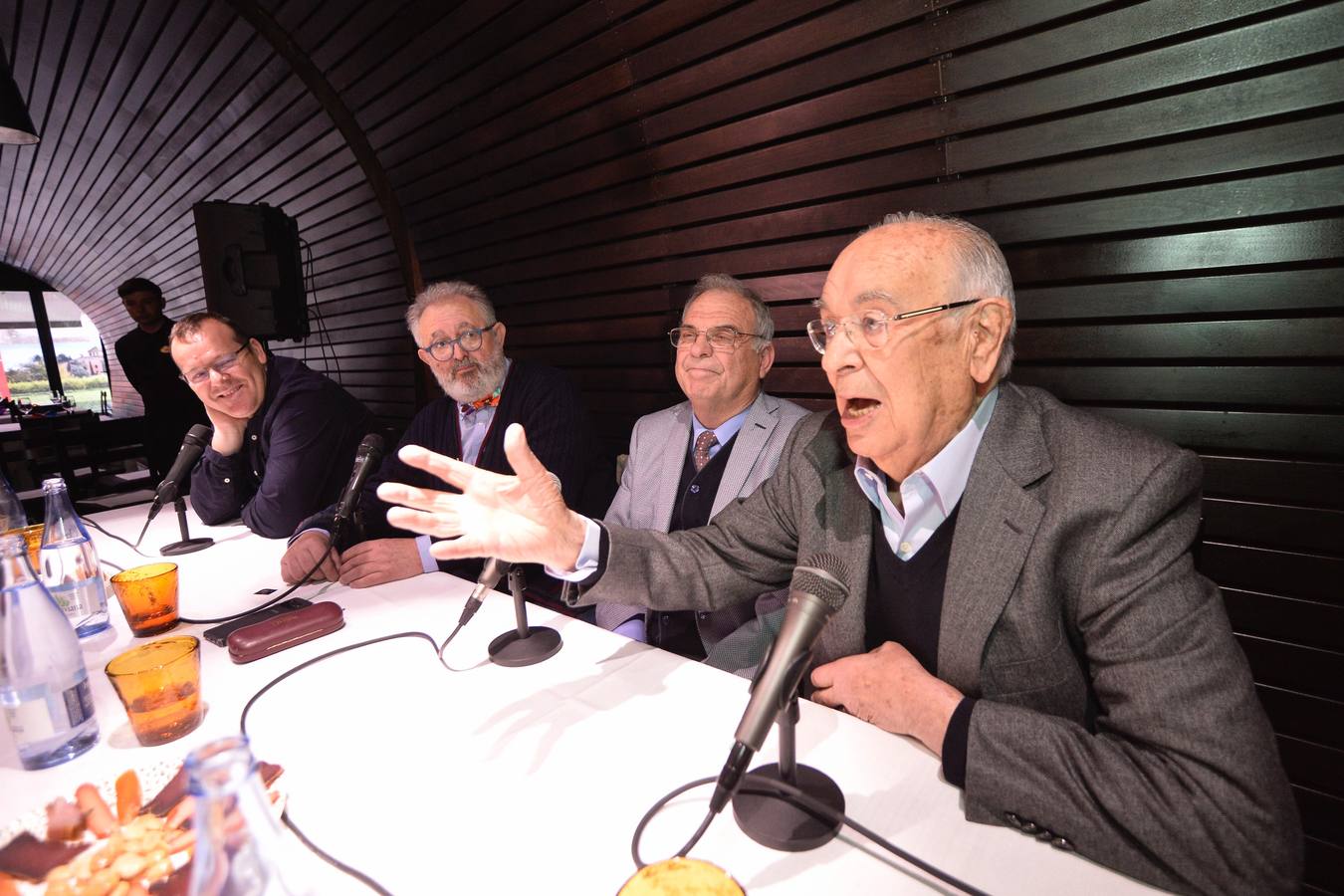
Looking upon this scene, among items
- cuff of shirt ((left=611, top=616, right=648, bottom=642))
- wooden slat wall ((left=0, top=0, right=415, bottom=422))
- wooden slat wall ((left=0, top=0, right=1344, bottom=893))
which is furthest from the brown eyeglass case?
wooden slat wall ((left=0, top=0, right=415, bottom=422))

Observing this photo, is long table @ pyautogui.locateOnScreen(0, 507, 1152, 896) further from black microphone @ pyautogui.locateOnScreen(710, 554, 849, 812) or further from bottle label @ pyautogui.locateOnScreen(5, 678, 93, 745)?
black microphone @ pyautogui.locateOnScreen(710, 554, 849, 812)

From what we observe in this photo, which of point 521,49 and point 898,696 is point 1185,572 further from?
point 521,49

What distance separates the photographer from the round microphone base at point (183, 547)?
2.24m

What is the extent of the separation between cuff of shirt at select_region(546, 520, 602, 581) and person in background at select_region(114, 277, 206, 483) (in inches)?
242

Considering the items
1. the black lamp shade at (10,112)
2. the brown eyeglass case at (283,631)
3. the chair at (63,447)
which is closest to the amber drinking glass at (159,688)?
the brown eyeglass case at (283,631)

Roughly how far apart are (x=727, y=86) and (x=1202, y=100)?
1636 millimetres

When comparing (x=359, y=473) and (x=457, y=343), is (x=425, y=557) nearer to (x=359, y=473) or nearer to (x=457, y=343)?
(x=359, y=473)

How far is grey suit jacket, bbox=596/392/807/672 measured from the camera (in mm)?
1860

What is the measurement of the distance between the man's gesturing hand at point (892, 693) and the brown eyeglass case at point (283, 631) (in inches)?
45.9

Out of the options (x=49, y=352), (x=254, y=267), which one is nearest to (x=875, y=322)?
(x=254, y=267)

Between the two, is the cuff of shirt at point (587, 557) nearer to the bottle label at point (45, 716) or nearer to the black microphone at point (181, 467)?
the bottle label at point (45, 716)

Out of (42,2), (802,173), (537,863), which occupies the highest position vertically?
(42,2)

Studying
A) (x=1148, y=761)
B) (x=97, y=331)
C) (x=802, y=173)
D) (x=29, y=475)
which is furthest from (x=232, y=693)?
(x=97, y=331)

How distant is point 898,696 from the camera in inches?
40.8
